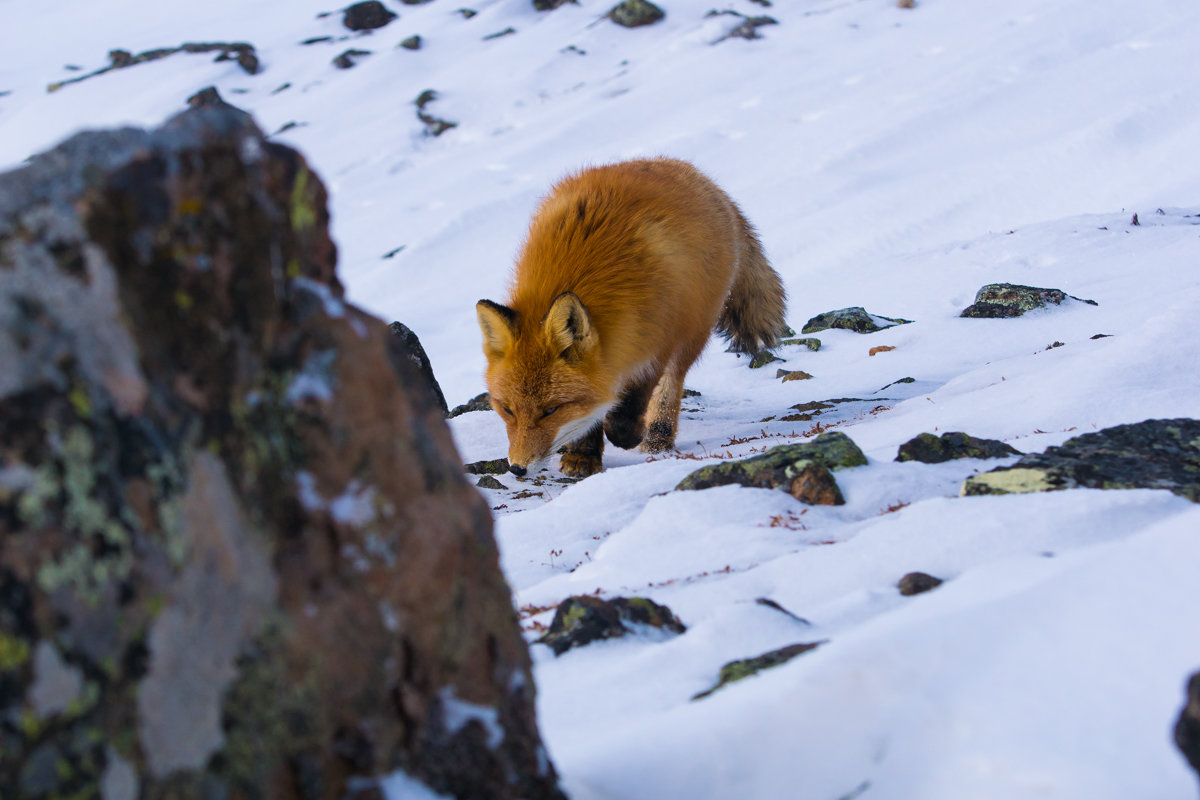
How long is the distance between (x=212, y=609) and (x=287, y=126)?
30.6 metres

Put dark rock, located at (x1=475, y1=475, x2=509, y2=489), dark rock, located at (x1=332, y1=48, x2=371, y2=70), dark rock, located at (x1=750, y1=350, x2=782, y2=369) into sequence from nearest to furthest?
dark rock, located at (x1=475, y1=475, x2=509, y2=489) → dark rock, located at (x1=750, y1=350, x2=782, y2=369) → dark rock, located at (x1=332, y1=48, x2=371, y2=70)

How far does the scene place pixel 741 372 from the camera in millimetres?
12492

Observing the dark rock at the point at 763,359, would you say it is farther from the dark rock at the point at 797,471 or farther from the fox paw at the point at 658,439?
the dark rock at the point at 797,471

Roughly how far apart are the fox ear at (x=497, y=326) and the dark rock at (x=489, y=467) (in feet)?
5.51

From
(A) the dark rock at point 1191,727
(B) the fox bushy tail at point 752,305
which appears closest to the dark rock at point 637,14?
(B) the fox bushy tail at point 752,305

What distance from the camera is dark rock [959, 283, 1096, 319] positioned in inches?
440

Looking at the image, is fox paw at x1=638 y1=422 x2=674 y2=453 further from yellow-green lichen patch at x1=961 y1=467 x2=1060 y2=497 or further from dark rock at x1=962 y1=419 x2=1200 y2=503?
yellow-green lichen patch at x1=961 y1=467 x2=1060 y2=497

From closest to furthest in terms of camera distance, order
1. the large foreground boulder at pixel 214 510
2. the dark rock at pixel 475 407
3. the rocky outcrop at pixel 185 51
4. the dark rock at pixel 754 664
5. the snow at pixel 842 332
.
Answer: the large foreground boulder at pixel 214 510 < the snow at pixel 842 332 < the dark rock at pixel 754 664 < the dark rock at pixel 475 407 < the rocky outcrop at pixel 185 51

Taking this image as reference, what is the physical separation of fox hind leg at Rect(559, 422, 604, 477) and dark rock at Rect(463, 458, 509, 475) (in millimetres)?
524

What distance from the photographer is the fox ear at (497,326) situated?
5898 mm

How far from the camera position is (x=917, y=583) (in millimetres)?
2965

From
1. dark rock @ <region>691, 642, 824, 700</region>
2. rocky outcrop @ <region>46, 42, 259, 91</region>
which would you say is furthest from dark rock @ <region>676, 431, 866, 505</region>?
rocky outcrop @ <region>46, 42, 259, 91</region>

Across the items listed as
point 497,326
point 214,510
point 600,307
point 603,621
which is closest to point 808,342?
point 600,307

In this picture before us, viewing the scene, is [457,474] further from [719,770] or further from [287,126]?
[287,126]
